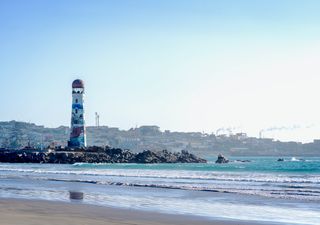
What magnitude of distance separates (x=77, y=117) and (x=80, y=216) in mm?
69343

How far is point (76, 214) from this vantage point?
16188 millimetres

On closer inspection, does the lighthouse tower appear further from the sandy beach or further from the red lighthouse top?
the sandy beach

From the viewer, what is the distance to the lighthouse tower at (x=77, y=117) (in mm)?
84250

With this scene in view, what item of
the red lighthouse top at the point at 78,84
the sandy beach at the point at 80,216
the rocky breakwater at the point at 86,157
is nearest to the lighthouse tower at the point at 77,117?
the red lighthouse top at the point at 78,84

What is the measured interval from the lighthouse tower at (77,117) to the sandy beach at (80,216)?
6559cm

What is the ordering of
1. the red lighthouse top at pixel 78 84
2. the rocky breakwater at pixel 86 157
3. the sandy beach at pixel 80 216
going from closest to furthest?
the sandy beach at pixel 80 216 < the rocky breakwater at pixel 86 157 < the red lighthouse top at pixel 78 84

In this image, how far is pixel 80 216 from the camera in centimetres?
1568

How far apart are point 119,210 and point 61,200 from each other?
167 inches

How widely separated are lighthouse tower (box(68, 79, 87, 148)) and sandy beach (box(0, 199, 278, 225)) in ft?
215

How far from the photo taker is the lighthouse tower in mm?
84250

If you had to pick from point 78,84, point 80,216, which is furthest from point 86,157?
point 80,216

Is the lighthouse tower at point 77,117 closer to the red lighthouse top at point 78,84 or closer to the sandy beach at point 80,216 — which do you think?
the red lighthouse top at point 78,84

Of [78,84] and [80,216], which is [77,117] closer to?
[78,84]

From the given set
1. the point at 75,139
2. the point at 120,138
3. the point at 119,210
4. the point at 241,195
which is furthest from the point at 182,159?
the point at 120,138
